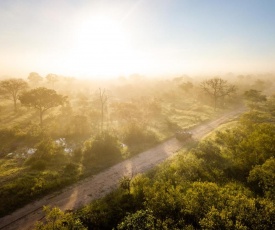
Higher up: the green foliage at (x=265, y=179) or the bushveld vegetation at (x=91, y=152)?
the green foliage at (x=265, y=179)

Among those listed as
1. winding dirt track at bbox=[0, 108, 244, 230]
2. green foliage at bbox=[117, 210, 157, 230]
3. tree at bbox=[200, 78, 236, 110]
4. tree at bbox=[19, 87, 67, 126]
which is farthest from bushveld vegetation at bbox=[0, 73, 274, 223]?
tree at bbox=[200, 78, 236, 110]

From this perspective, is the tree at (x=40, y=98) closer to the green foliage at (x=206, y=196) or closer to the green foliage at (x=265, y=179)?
the green foliage at (x=206, y=196)

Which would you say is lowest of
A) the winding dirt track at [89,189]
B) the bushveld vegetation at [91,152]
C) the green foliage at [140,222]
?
the winding dirt track at [89,189]

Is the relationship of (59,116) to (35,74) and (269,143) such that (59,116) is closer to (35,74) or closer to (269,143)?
(269,143)

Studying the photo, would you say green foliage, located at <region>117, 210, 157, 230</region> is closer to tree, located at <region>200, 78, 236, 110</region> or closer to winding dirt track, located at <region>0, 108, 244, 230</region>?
winding dirt track, located at <region>0, 108, 244, 230</region>

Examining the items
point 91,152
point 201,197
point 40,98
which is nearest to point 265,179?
point 201,197

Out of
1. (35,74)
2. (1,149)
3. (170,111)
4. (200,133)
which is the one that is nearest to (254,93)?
(170,111)

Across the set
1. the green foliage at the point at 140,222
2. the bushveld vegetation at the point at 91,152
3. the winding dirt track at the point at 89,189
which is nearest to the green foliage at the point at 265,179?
the bushveld vegetation at the point at 91,152
